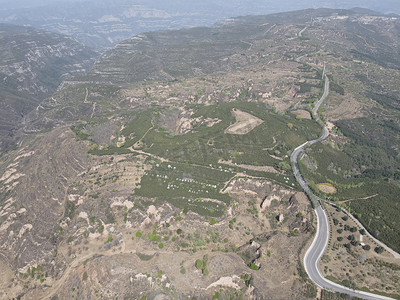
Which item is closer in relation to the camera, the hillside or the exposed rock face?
the hillside

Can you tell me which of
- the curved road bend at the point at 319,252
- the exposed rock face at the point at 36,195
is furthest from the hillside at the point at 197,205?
the curved road bend at the point at 319,252

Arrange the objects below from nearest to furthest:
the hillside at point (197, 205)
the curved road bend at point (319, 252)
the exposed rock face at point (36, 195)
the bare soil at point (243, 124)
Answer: the curved road bend at point (319, 252) < the hillside at point (197, 205) < the exposed rock face at point (36, 195) < the bare soil at point (243, 124)

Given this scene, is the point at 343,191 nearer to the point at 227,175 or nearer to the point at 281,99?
the point at 227,175

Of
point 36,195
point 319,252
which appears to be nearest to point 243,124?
point 319,252

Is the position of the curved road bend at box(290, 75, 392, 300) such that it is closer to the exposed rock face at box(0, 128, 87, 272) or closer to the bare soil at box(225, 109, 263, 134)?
the bare soil at box(225, 109, 263, 134)

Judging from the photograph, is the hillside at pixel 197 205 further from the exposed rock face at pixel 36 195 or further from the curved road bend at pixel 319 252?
the curved road bend at pixel 319 252

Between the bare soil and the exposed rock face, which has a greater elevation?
the bare soil

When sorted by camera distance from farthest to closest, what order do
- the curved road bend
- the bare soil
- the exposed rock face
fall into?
1. the bare soil
2. the exposed rock face
3. the curved road bend

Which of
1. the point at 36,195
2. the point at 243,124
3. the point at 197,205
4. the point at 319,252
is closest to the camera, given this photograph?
the point at 319,252

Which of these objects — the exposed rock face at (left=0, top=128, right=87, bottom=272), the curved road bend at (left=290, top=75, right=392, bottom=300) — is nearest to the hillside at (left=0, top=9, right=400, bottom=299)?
the exposed rock face at (left=0, top=128, right=87, bottom=272)

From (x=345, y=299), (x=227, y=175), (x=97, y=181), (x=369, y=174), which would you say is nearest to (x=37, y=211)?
(x=97, y=181)

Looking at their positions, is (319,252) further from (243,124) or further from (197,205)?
(243,124)

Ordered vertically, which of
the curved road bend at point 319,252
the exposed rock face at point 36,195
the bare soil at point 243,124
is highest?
the bare soil at point 243,124
